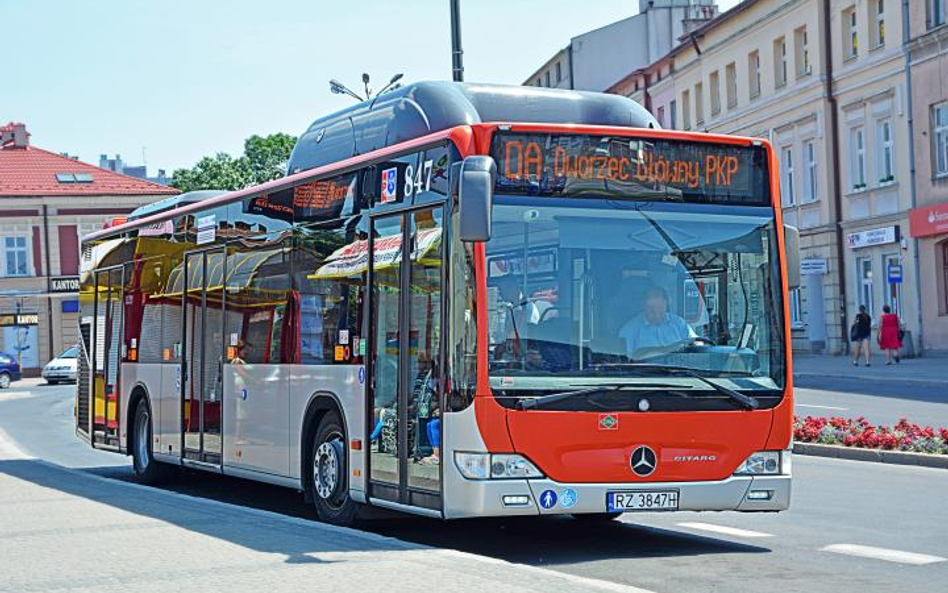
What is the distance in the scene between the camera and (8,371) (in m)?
67.5

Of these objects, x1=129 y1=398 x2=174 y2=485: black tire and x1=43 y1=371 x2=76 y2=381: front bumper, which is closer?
x1=129 y1=398 x2=174 y2=485: black tire

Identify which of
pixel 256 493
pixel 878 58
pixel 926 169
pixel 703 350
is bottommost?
pixel 256 493

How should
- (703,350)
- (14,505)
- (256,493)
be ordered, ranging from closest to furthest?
1. (703,350)
2. (14,505)
3. (256,493)

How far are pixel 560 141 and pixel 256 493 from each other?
302 inches

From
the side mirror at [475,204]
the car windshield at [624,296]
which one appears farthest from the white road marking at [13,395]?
the side mirror at [475,204]

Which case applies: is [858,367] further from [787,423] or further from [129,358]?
[787,423]

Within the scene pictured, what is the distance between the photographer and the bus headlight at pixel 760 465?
1159 centimetres

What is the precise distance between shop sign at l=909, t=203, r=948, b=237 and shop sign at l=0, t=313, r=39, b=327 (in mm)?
51745

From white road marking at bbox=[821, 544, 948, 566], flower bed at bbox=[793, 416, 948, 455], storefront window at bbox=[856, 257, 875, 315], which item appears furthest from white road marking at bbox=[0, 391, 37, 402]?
white road marking at bbox=[821, 544, 948, 566]

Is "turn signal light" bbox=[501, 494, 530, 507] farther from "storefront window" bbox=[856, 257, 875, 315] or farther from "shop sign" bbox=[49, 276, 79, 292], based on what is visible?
"shop sign" bbox=[49, 276, 79, 292]

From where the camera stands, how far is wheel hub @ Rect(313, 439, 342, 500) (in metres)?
13.3

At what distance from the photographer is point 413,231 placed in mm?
12055

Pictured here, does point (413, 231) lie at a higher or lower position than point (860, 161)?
lower

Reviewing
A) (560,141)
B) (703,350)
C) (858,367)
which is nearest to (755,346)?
(703,350)
